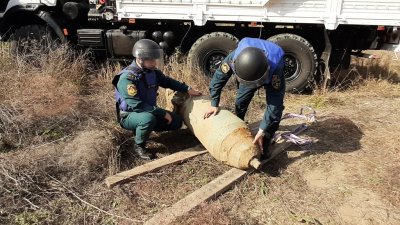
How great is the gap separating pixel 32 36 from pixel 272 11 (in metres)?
4.18

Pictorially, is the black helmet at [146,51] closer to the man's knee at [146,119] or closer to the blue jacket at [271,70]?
the man's knee at [146,119]

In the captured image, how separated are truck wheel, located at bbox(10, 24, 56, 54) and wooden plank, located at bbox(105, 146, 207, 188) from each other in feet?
12.5

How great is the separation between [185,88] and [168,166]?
3.14 ft

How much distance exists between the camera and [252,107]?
226 inches

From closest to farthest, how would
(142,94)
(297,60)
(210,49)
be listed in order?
(142,94) → (297,60) → (210,49)

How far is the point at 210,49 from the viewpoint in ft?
21.6

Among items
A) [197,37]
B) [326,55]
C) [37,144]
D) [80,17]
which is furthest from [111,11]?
[326,55]

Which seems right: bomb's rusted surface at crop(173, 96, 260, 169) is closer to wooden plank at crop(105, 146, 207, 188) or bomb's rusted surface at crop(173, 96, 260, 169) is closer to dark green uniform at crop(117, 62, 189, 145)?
wooden plank at crop(105, 146, 207, 188)

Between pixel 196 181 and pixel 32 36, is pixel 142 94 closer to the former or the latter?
pixel 196 181

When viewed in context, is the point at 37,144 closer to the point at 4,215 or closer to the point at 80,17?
the point at 4,215

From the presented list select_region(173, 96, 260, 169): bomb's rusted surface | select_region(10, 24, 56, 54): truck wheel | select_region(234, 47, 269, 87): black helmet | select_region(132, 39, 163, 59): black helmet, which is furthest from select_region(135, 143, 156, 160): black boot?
select_region(10, 24, 56, 54): truck wheel

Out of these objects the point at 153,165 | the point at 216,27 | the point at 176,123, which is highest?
the point at 216,27

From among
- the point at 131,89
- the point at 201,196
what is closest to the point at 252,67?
the point at 201,196

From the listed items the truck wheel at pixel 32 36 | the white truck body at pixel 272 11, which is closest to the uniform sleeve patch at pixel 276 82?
the white truck body at pixel 272 11
